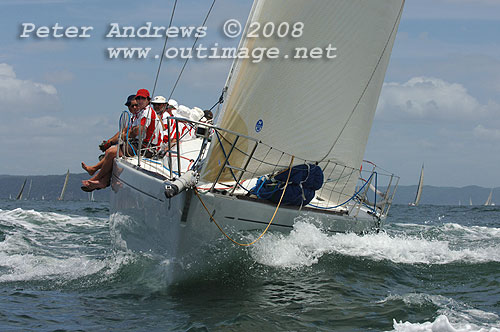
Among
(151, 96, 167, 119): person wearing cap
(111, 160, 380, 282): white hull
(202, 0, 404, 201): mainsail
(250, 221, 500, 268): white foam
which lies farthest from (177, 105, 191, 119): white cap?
(250, 221, 500, 268): white foam

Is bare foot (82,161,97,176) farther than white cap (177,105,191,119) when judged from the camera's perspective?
No

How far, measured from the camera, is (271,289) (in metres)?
5.93

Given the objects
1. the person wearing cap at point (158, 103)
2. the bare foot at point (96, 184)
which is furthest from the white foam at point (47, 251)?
the person wearing cap at point (158, 103)

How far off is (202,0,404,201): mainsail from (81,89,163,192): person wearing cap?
190cm

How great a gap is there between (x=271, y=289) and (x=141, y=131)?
9.66ft

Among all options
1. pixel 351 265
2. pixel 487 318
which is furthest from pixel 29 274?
pixel 487 318

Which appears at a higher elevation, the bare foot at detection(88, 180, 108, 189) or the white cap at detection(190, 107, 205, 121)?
the white cap at detection(190, 107, 205, 121)

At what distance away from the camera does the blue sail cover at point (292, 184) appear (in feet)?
21.7

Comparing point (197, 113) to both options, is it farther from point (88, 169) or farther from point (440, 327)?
point (440, 327)

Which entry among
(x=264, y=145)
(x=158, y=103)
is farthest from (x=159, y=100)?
(x=264, y=145)

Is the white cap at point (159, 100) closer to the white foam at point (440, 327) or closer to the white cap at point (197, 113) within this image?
the white cap at point (197, 113)

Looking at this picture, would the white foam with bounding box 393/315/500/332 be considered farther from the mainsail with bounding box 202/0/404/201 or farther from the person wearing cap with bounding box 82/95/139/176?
the person wearing cap with bounding box 82/95/139/176

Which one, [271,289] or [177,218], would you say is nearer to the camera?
[177,218]

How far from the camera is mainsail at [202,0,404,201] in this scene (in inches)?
232
